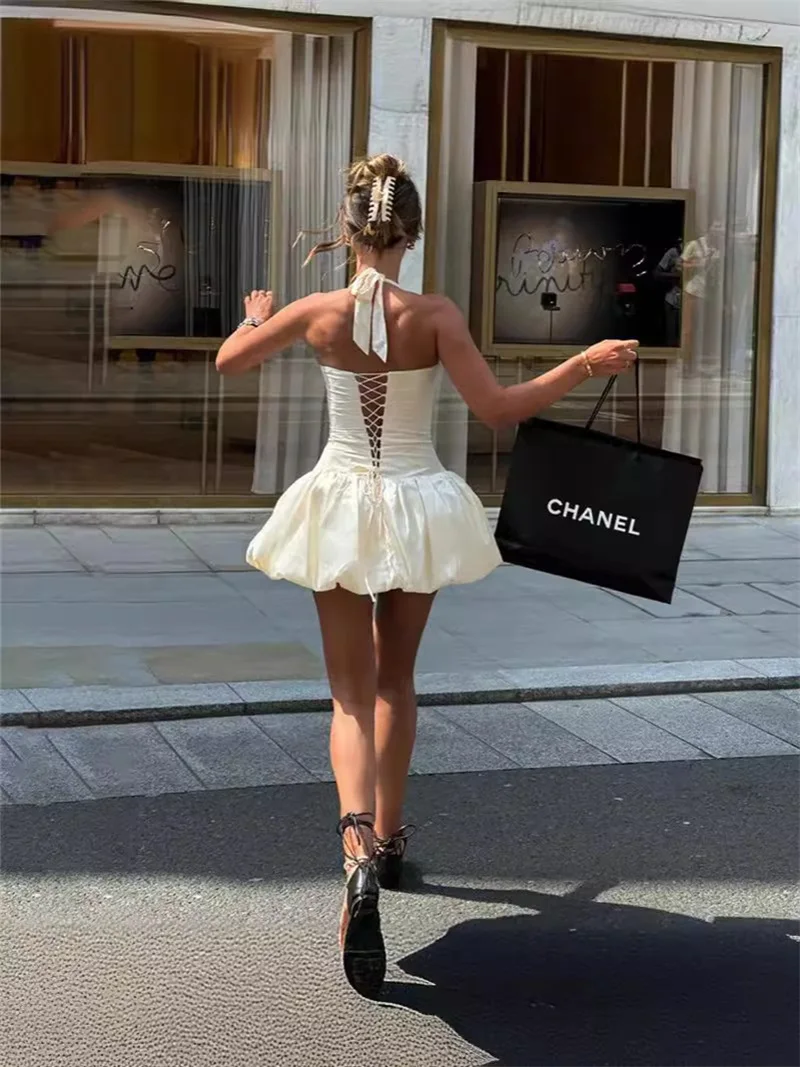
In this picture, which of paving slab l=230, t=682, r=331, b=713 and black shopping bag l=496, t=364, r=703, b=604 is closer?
black shopping bag l=496, t=364, r=703, b=604

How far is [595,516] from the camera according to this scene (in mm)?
4730

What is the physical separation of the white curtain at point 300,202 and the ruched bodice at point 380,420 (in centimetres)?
675

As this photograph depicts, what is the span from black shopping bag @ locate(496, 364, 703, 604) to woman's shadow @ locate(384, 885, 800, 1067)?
979 millimetres

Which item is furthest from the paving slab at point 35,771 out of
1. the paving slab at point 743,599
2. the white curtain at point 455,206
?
the white curtain at point 455,206

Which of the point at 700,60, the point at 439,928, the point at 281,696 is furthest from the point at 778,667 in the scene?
the point at 700,60

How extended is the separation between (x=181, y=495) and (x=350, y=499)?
7.05m

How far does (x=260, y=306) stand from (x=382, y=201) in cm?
51

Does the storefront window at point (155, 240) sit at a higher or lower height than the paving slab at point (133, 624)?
higher

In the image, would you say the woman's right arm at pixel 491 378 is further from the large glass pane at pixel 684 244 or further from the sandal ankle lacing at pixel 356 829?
the large glass pane at pixel 684 244

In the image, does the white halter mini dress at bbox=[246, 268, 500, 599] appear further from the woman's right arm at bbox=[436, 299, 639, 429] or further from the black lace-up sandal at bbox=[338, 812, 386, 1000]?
the black lace-up sandal at bbox=[338, 812, 386, 1000]

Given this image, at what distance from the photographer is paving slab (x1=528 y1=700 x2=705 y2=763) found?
20.9 ft

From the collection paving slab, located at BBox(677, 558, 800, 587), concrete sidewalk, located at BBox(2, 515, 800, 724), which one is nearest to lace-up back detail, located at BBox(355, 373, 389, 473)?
concrete sidewalk, located at BBox(2, 515, 800, 724)

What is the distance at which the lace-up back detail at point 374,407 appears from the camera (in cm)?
443

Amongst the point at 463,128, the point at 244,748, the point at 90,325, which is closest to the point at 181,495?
the point at 90,325
